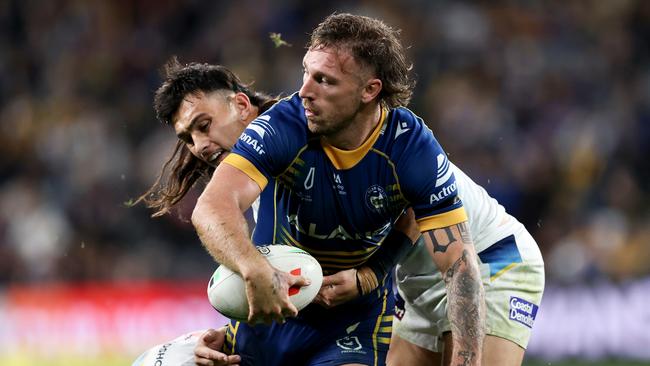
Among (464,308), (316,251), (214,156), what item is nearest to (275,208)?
(316,251)

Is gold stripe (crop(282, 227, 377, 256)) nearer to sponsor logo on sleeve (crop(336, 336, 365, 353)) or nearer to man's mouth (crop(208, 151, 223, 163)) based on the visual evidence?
sponsor logo on sleeve (crop(336, 336, 365, 353))

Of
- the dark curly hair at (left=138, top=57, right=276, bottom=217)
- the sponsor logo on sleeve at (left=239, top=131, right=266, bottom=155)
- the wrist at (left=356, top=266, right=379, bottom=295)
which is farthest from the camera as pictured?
the dark curly hair at (left=138, top=57, right=276, bottom=217)

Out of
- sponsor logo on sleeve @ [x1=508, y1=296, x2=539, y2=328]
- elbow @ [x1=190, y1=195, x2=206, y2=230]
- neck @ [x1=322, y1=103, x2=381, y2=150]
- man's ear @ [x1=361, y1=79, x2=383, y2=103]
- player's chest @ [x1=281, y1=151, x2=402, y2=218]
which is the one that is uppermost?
man's ear @ [x1=361, y1=79, x2=383, y2=103]

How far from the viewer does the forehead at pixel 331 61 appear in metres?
4.91

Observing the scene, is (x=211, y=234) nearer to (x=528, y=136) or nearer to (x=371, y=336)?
(x=371, y=336)

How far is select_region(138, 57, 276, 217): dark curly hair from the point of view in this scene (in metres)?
5.79

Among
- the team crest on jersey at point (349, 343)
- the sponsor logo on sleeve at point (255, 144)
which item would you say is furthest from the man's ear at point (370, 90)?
the team crest on jersey at point (349, 343)

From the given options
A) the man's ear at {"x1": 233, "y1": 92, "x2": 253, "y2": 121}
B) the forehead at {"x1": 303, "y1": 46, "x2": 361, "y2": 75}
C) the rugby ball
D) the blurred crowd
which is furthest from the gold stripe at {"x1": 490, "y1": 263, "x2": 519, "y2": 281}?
the blurred crowd

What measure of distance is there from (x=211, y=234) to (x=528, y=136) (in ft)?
29.6

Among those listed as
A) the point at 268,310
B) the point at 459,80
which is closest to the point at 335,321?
the point at 268,310

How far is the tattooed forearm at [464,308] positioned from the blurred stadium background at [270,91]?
597 centimetres

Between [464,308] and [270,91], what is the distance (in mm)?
8726

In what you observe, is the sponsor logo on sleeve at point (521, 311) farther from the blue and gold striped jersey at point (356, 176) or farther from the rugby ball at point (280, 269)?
the rugby ball at point (280, 269)

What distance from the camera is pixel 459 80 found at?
13859 millimetres
